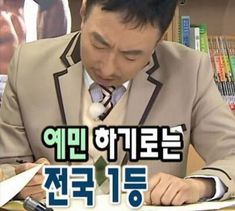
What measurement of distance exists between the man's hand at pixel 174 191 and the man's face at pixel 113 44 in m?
0.18

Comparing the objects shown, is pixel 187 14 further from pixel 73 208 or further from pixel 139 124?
pixel 73 208

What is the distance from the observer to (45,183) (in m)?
0.79

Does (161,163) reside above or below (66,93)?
below

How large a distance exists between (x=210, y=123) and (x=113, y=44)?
248 millimetres

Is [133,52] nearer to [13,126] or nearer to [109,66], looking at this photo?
[109,66]

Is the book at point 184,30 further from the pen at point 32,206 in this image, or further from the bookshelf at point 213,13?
the pen at point 32,206

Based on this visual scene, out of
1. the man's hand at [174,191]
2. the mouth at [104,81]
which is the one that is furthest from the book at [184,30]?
the man's hand at [174,191]

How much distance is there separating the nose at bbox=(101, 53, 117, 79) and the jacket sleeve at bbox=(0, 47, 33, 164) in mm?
174

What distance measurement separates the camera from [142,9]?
83 cm

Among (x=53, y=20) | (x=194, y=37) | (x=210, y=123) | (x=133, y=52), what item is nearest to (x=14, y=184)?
(x=133, y=52)

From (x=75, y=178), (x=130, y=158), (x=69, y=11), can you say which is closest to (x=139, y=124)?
(x=130, y=158)

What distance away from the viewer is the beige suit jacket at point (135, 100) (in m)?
0.96

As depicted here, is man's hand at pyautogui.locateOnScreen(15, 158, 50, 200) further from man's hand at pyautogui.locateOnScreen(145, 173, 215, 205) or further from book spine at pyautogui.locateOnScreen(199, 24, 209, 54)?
book spine at pyautogui.locateOnScreen(199, 24, 209, 54)

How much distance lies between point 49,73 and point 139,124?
0.55 ft
